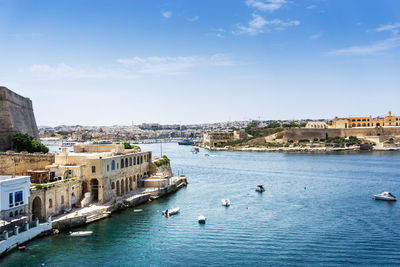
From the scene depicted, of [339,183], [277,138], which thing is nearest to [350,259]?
[339,183]

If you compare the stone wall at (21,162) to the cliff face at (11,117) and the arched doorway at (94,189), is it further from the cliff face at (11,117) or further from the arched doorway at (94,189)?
the cliff face at (11,117)

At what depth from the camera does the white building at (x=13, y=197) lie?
15406 mm

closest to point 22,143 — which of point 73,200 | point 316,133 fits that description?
point 73,200

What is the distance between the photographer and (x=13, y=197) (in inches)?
627

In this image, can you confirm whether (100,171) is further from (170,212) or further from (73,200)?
(170,212)

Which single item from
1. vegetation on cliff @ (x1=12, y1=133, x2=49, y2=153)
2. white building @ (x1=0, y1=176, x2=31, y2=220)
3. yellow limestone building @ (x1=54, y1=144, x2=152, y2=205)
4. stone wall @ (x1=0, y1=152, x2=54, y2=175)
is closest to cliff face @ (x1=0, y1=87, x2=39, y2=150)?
vegetation on cliff @ (x1=12, y1=133, x2=49, y2=153)

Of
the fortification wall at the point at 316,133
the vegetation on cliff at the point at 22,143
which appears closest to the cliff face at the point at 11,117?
the vegetation on cliff at the point at 22,143

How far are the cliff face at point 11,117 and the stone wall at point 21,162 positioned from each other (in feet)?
16.8

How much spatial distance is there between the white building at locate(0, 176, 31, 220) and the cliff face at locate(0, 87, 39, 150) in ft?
39.3

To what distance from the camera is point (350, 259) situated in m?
14.7

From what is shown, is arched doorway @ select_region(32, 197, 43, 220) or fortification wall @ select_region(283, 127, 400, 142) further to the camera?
fortification wall @ select_region(283, 127, 400, 142)

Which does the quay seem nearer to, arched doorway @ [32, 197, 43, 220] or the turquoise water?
the turquoise water

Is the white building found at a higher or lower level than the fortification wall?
lower

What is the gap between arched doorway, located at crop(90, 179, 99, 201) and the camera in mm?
22391
